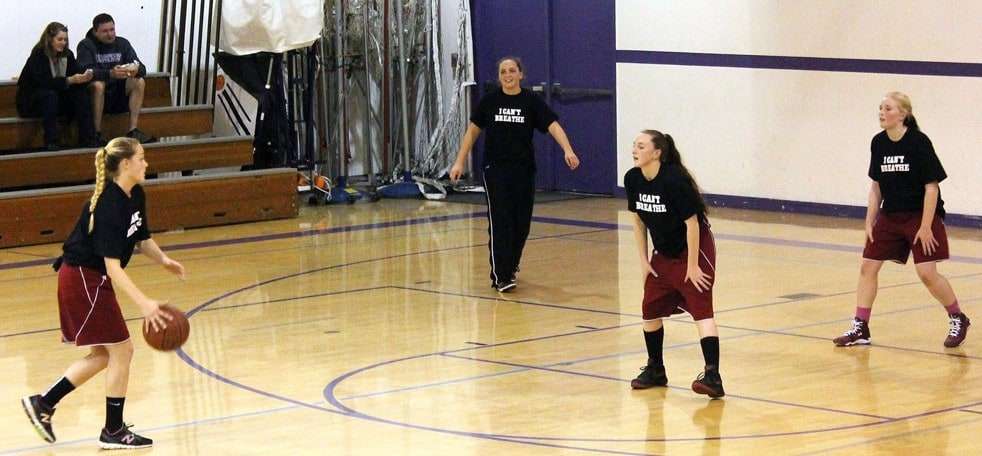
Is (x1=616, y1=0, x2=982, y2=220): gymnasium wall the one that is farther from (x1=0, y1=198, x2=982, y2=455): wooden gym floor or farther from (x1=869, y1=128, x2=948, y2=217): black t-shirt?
(x1=869, y1=128, x2=948, y2=217): black t-shirt

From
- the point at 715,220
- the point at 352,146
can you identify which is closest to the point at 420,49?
the point at 352,146

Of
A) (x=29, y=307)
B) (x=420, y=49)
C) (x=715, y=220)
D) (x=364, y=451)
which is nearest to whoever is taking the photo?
(x=364, y=451)

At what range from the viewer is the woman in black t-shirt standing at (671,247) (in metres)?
8.12

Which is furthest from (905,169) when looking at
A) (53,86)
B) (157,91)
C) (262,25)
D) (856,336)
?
(157,91)

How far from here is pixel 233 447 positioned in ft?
24.1

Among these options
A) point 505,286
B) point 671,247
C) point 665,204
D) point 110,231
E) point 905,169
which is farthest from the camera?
point 505,286

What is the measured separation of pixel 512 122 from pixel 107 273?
4891 millimetres

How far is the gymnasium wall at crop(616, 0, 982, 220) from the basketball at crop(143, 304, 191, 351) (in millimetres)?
9692

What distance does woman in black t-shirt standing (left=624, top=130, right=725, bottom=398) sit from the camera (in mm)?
8125

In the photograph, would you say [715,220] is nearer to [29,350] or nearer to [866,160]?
[866,160]

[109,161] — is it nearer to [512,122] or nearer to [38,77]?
[512,122]

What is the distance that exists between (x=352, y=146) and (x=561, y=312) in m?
8.97

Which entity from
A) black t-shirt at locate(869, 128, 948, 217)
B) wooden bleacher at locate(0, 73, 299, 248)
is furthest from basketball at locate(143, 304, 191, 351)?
wooden bleacher at locate(0, 73, 299, 248)

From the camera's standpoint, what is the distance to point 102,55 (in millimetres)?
16000
